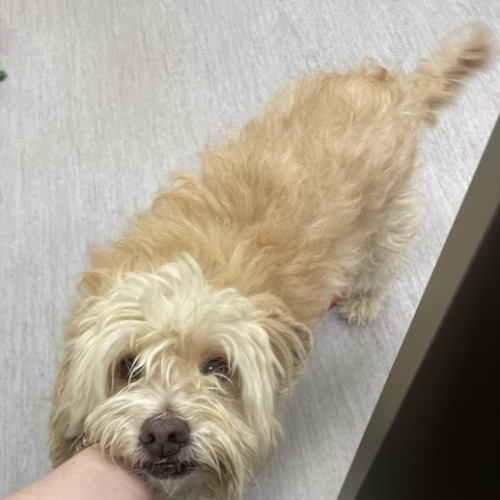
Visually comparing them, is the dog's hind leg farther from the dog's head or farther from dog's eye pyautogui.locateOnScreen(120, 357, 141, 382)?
dog's eye pyautogui.locateOnScreen(120, 357, 141, 382)

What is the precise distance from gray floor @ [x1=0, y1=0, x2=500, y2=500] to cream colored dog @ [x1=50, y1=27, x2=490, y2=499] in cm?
37

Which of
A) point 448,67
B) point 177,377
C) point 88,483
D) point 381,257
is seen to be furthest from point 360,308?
point 88,483

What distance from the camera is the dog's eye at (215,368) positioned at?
1057 mm

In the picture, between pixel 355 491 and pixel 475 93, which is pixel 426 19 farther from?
pixel 355 491

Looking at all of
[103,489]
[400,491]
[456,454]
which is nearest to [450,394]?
[456,454]

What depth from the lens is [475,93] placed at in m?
2.08

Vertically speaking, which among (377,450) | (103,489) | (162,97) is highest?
(162,97)

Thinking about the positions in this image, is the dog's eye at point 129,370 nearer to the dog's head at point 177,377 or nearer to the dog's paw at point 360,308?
the dog's head at point 177,377

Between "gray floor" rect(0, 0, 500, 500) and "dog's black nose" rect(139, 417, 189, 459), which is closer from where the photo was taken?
"dog's black nose" rect(139, 417, 189, 459)

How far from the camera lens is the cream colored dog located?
39.1 inches

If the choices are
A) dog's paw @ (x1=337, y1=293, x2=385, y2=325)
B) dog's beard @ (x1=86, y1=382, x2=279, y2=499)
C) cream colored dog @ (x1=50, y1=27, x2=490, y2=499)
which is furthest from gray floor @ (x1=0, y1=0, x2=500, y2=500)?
dog's beard @ (x1=86, y1=382, x2=279, y2=499)

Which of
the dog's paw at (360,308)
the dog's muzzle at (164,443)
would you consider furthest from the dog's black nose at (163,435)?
the dog's paw at (360,308)

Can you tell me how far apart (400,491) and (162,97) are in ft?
5.04

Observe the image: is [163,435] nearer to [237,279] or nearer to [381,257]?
[237,279]
